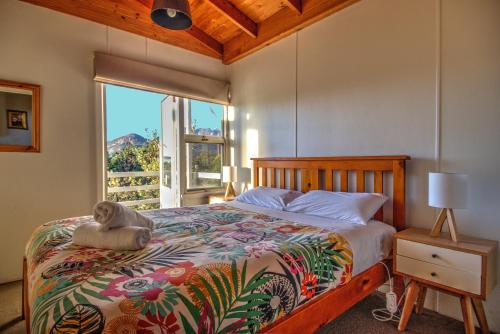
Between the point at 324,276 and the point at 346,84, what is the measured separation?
1938 mm

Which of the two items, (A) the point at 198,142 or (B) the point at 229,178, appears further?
(A) the point at 198,142

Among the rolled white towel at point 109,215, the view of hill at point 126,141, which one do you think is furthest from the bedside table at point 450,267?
the view of hill at point 126,141

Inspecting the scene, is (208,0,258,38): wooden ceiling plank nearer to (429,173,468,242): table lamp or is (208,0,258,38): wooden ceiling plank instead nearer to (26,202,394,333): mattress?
(26,202,394,333): mattress

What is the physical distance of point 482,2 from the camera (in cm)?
181

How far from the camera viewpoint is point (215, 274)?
110cm

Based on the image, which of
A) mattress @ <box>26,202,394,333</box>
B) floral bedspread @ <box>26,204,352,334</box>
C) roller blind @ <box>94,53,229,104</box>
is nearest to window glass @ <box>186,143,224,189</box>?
roller blind @ <box>94,53,229,104</box>

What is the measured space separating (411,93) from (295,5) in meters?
1.55

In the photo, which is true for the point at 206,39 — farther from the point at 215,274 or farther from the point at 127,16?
Result: the point at 215,274

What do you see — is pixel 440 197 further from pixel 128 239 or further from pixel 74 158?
pixel 74 158

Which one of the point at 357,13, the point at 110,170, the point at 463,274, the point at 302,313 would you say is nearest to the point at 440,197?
the point at 463,274

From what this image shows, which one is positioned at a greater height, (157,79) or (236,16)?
(236,16)

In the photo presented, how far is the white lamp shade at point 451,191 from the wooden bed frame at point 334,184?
16.5 inches

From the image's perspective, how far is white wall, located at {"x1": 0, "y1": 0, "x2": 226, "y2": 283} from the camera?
248 cm

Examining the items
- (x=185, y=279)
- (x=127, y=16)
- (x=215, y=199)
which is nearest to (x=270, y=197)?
(x=215, y=199)
